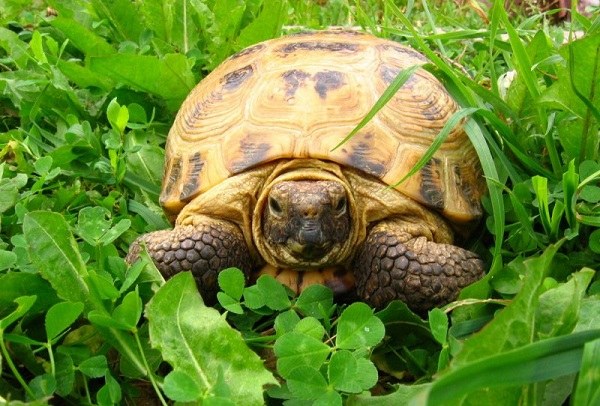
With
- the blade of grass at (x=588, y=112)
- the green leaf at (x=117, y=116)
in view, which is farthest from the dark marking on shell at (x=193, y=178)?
the blade of grass at (x=588, y=112)

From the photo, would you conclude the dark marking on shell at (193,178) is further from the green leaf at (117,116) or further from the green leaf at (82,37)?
the green leaf at (82,37)

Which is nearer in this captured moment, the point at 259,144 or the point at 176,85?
the point at 259,144

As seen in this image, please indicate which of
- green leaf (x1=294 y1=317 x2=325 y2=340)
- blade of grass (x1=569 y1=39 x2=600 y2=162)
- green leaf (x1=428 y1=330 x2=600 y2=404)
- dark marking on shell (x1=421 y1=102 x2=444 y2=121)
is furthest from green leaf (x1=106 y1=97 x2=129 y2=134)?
green leaf (x1=428 y1=330 x2=600 y2=404)

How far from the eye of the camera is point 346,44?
7.55 feet

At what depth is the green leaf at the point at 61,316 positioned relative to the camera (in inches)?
57.3

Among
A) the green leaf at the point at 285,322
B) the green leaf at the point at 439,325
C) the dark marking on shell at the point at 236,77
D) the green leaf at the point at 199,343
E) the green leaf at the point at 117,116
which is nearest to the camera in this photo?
the green leaf at the point at 199,343

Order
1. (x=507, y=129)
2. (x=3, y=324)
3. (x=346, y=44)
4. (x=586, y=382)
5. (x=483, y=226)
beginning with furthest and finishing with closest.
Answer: (x=346, y=44) → (x=483, y=226) → (x=507, y=129) → (x=3, y=324) → (x=586, y=382)

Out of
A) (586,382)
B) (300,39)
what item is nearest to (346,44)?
(300,39)

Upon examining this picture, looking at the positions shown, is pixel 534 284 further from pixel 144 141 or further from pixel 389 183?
pixel 144 141

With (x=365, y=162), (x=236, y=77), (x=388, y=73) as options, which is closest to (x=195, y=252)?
(x=365, y=162)

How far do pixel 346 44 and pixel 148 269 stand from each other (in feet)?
3.47

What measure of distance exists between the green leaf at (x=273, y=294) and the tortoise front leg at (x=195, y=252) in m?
0.18

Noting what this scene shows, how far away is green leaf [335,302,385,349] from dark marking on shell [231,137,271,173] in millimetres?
592

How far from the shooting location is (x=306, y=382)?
4.55 feet
